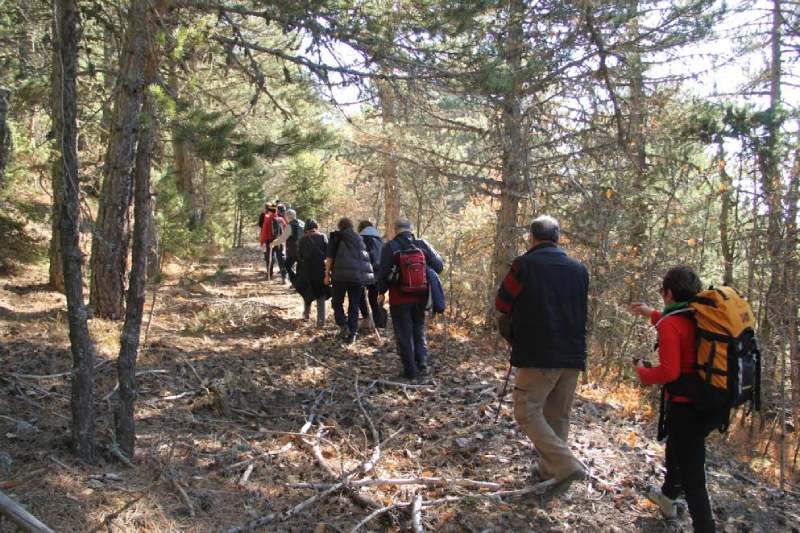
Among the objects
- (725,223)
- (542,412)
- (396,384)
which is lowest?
(396,384)

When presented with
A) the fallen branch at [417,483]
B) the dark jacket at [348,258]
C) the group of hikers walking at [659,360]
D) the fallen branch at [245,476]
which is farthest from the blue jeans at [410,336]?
the fallen branch at [245,476]

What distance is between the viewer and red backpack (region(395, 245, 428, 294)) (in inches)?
272

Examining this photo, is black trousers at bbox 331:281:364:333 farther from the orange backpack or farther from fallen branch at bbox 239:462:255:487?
the orange backpack

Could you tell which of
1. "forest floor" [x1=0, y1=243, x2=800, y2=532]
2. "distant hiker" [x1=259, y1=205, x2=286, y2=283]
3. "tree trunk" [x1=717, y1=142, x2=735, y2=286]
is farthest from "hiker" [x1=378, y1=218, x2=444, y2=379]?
"distant hiker" [x1=259, y1=205, x2=286, y2=283]

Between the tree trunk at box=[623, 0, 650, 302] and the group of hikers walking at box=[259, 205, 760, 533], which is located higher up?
the tree trunk at box=[623, 0, 650, 302]

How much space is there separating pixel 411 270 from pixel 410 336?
86 centimetres

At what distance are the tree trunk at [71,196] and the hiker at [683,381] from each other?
3.70 m

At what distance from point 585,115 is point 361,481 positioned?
7.57 metres

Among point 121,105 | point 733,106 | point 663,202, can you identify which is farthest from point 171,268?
point 733,106

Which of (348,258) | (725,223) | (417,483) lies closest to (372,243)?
(348,258)

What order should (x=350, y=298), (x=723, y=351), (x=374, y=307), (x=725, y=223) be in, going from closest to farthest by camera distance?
(x=723, y=351) → (x=350, y=298) → (x=374, y=307) → (x=725, y=223)

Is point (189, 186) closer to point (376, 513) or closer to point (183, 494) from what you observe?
point (183, 494)

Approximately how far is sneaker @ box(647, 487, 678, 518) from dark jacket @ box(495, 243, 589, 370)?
1.28m

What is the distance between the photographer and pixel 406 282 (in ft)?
22.7
